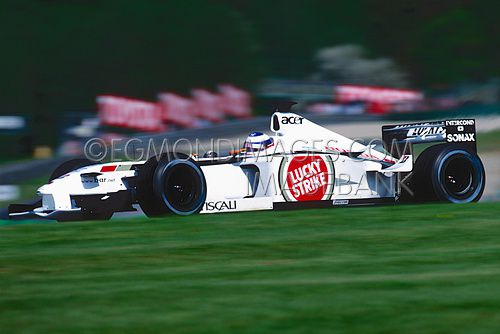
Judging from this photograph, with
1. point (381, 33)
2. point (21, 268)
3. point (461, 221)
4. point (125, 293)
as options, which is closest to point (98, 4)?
point (381, 33)

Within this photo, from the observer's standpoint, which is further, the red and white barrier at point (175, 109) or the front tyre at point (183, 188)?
the red and white barrier at point (175, 109)

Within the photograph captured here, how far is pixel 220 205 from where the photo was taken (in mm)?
9148

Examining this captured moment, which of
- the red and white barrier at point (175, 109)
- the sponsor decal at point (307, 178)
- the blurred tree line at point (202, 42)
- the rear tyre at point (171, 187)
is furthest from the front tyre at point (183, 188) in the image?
the red and white barrier at point (175, 109)

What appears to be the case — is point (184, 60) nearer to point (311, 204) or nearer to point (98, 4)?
point (98, 4)

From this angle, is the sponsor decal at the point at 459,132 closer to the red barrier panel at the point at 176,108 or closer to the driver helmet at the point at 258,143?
the driver helmet at the point at 258,143

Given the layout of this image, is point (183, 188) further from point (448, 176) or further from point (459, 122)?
point (459, 122)

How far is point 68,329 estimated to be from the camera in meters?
4.25

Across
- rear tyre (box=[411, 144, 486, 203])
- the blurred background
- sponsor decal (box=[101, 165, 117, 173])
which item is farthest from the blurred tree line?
rear tyre (box=[411, 144, 486, 203])

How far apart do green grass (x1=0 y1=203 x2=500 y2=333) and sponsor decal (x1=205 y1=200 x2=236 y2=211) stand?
30cm

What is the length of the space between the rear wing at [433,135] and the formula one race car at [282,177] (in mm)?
11

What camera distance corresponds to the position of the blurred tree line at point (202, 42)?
15.4 metres

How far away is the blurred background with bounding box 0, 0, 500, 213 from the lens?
A: 15.0 m

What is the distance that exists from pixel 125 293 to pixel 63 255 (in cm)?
161

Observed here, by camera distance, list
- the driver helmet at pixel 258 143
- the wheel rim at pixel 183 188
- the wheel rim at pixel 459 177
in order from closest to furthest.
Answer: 1. the wheel rim at pixel 183 188
2. the driver helmet at pixel 258 143
3. the wheel rim at pixel 459 177
